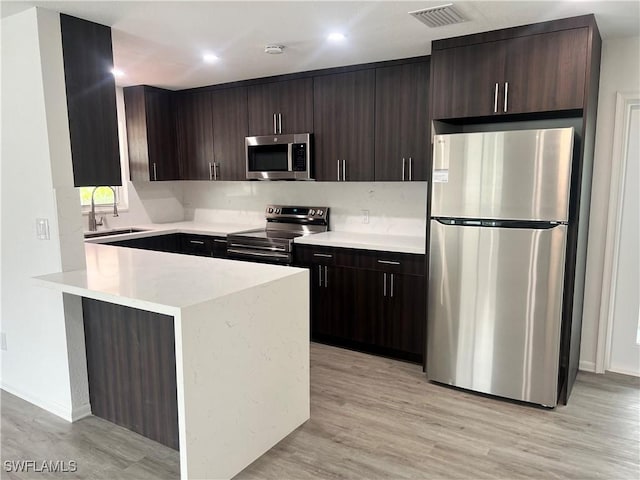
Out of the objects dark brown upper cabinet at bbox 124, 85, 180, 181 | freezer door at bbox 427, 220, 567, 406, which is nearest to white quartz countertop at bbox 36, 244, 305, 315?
freezer door at bbox 427, 220, 567, 406

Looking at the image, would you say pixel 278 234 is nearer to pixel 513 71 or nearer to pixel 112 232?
pixel 112 232

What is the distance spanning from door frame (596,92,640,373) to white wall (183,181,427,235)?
1380mm

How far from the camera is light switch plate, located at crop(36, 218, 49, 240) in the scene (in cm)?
266

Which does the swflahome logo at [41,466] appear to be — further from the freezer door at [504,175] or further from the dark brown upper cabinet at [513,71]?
the dark brown upper cabinet at [513,71]

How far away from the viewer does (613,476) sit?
2264mm

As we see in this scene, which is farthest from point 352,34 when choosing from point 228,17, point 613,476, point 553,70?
point 613,476

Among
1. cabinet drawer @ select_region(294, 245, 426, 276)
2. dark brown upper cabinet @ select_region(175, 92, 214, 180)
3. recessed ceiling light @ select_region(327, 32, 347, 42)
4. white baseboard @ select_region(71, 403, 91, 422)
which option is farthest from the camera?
dark brown upper cabinet @ select_region(175, 92, 214, 180)

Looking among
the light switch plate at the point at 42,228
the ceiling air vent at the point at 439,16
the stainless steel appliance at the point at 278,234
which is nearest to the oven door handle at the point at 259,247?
the stainless steel appliance at the point at 278,234

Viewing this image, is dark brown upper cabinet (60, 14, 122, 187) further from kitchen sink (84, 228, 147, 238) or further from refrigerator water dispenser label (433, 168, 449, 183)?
refrigerator water dispenser label (433, 168, 449, 183)

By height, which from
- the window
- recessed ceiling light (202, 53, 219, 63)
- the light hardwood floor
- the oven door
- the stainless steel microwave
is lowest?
the light hardwood floor

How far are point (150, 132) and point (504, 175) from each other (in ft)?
11.7

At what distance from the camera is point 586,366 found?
349cm

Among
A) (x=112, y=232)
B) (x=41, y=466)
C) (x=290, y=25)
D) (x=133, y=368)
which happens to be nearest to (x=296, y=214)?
(x=112, y=232)

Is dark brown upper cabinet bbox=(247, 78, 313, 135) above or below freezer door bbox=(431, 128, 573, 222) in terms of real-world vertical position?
above
